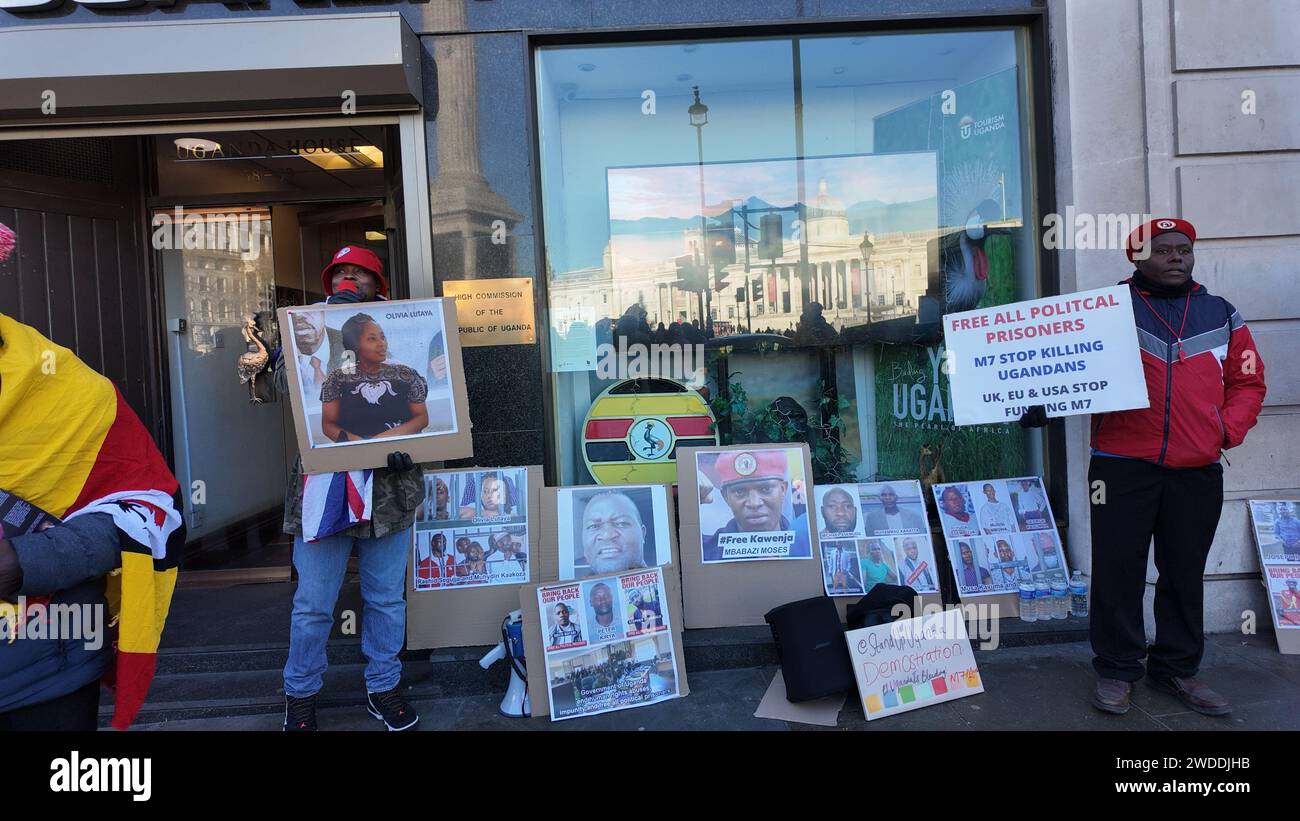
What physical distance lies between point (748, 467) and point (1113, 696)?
6.69 ft

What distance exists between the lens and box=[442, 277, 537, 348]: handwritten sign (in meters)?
4.45

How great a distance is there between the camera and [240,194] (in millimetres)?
5477

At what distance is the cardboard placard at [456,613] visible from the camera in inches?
157

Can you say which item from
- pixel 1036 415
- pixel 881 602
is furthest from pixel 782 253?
pixel 881 602

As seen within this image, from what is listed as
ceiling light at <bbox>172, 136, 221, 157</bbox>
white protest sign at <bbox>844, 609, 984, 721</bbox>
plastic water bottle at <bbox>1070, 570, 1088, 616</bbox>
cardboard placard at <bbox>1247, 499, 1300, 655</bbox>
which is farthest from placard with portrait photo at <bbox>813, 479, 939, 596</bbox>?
ceiling light at <bbox>172, 136, 221, 157</bbox>

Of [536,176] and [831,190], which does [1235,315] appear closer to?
[831,190]

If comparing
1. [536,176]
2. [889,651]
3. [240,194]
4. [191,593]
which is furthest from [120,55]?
[889,651]

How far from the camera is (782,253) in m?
5.12

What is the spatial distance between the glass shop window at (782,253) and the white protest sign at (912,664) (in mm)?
1614

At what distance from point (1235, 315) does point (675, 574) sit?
2.93 metres

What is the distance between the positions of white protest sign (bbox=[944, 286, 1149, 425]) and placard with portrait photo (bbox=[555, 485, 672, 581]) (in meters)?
1.67

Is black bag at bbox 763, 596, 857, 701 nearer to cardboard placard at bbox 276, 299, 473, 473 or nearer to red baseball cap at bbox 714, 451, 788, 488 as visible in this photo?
red baseball cap at bbox 714, 451, 788, 488
